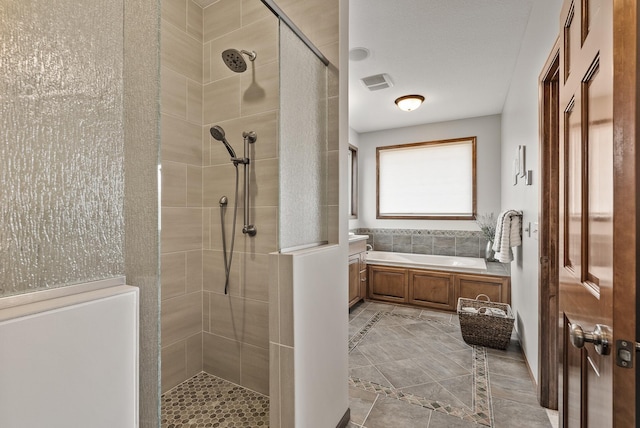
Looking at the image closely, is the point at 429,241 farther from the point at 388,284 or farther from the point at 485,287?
the point at 485,287

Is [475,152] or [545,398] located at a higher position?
[475,152]

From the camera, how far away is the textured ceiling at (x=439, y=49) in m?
2.12

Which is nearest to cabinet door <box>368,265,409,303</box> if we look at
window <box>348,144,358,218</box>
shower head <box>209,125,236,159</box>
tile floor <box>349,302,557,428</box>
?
tile floor <box>349,302,557,428</box>

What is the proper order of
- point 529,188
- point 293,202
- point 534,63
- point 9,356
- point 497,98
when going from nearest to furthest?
point 9,356 < point 293,202 < point 534,63 < point 529,188 < point 497,98

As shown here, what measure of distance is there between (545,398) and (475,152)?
133 inches

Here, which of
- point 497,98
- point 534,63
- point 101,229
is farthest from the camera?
point 497,98

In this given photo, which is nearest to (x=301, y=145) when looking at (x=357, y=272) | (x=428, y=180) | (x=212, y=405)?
(x=212, y=405)

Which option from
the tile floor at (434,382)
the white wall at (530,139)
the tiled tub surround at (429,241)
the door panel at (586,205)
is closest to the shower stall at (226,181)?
the tile floor at (434,382)

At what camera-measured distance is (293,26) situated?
4.54 feet

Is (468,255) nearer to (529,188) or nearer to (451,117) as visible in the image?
(451,117)

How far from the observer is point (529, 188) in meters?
2.35

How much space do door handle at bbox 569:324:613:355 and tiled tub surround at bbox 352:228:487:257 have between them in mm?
3895

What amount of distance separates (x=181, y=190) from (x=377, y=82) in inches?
90.1

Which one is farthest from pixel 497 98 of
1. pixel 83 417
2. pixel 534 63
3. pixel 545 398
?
pixel 83 417
